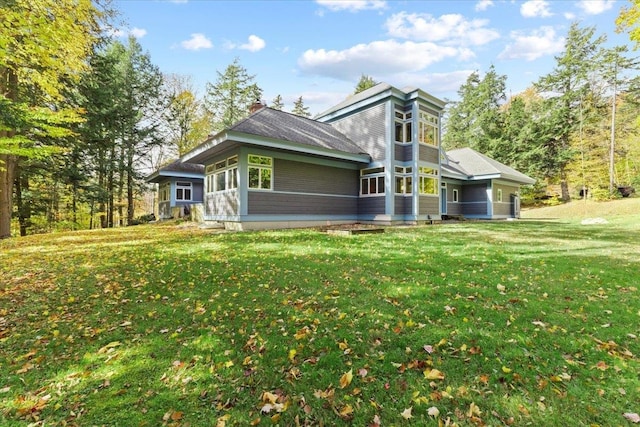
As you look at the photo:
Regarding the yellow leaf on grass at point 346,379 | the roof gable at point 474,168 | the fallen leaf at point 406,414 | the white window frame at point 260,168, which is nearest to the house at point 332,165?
the white window frame at point 260,168

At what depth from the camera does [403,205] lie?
14.6 m

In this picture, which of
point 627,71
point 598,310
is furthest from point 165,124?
point 627,71

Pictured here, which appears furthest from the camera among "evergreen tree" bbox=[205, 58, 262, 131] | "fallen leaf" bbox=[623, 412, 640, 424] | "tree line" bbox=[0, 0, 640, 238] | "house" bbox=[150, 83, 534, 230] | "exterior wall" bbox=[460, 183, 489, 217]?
"evergreen tree" bbox=[205, 58, 262, 131]

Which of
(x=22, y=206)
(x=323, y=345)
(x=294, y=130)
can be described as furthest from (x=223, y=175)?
(x=22, y=206)

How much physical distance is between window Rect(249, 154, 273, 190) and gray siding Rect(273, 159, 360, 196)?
0.28 meters

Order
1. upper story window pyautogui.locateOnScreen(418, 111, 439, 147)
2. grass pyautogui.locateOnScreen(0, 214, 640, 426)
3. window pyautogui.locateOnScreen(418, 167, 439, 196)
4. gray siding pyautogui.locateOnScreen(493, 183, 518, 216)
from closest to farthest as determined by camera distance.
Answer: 1. grass pyautogui.locateOnScreen(0, 214, 640, 426)
2. window pyautogui.locateOnScreen(418, 167, 439, 196)
3. upper story window pyautogui.locateOnScreen(418, 111, 439, 147)
4. gray siding pyautogui.locateOnScreen(493, 183, 518, 216)

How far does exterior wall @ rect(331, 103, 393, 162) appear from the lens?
14430 millimetres

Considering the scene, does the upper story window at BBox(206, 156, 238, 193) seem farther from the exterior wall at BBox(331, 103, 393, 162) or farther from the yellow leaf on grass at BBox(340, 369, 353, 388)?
the yellow leaf on grass at BBox(340, 369, 353, 388)

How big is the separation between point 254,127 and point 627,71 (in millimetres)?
35191

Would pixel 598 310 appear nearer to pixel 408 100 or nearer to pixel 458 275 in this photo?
pixel 458 275

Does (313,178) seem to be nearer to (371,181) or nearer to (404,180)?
(371,181)

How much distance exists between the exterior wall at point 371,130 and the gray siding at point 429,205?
3203 millimetres

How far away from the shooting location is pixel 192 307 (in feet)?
12.3

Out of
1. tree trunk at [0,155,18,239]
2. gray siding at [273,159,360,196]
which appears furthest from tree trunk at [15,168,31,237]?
gray siding at [273,159,360,196]
